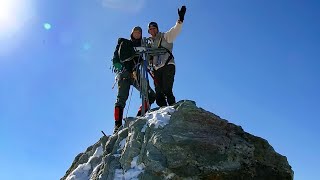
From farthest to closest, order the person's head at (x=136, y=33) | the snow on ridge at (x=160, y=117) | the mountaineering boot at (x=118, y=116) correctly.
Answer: the person's head at (x=136, y=33) → the mountaineering boot at (x=118, y=116) → the snow on ridge at (x=160, y=117)

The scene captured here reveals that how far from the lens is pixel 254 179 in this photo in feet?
28.2

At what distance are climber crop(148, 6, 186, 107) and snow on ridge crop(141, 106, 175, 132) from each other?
1501mm

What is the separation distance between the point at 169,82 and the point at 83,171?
3.53 m

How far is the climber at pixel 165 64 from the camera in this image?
11.6 meters

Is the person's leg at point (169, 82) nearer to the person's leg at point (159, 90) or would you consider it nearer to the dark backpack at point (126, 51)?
the person's leg at point (159, 90)

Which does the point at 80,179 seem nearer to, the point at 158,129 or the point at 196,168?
the point at 158,129

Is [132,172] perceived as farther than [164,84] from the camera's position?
No

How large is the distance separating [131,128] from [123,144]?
1.42 feet

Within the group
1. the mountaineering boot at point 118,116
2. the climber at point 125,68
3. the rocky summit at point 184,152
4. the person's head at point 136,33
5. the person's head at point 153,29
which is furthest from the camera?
the person's head at point 136,33

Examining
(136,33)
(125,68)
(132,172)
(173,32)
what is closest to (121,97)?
(125,68)

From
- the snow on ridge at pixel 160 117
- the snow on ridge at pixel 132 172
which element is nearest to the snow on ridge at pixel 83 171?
the snow on ridge at pixel 132 172

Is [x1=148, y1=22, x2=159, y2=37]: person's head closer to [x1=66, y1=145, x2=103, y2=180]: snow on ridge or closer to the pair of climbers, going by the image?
the pair of climbers

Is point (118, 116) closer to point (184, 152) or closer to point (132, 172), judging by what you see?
point (132, 172)

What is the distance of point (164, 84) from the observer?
11578 millimetres
